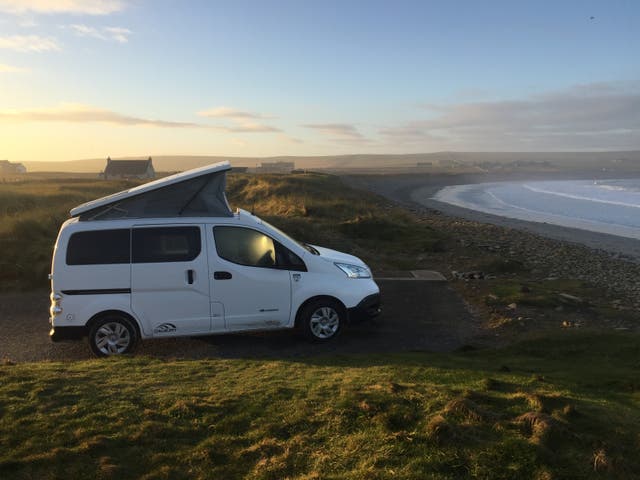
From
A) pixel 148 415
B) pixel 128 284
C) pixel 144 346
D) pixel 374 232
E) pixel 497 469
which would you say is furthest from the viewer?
pixel 374 232

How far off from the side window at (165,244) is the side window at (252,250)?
14.1 inches

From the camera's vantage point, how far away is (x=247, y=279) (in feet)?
25.0

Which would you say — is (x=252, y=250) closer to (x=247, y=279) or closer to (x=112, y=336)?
(x=247, y=279)

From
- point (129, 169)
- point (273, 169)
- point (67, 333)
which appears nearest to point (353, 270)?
point (67, 333)

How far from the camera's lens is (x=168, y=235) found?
293 inches

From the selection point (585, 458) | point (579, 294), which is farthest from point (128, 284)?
point (579, 294)

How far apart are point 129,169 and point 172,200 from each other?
9818 centimetres

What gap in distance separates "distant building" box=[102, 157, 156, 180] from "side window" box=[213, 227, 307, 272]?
3747 inches

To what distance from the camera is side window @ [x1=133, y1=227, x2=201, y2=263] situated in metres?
7.39

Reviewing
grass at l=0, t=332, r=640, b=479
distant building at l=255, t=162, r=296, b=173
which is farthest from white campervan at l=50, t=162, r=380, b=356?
distant building at l=255, t=162, r=296, b=173

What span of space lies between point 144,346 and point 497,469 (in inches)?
233

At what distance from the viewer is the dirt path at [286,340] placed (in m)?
7.65

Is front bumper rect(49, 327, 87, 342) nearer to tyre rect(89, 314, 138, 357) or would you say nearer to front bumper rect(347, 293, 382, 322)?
tyre rect(89, 314, 138, 357)

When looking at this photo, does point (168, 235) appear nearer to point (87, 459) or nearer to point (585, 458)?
point (87, 459)
